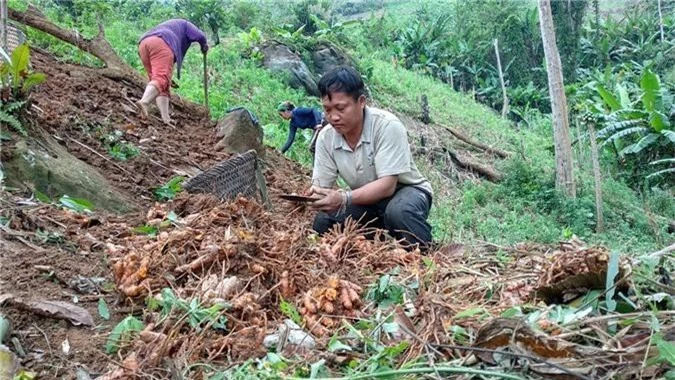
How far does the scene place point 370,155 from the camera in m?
3.37

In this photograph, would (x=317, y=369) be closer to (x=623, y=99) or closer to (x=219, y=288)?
(x=219, y=288)

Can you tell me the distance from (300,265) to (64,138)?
2.58m

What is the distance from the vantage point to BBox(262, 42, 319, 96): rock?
44.9ft

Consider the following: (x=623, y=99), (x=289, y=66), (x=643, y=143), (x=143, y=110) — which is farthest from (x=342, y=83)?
(x=623, y=99)

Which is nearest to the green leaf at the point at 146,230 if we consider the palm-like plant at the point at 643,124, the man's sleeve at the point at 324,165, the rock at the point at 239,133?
the man's sleeve at the point at 324,165

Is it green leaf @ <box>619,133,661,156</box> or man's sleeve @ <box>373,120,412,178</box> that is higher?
man's sleeve @ <box>373,120,412,178</box>

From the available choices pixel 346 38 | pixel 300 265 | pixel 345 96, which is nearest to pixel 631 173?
pixel 346 38

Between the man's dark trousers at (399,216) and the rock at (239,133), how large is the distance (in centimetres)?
295

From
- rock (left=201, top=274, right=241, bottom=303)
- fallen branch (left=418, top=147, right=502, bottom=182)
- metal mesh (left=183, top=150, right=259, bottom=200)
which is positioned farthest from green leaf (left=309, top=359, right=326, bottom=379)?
fallen branch (left=418, top=147, right=502, bottom=182)

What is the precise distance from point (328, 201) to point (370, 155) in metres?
0.36

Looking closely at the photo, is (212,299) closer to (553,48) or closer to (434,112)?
(553,48)

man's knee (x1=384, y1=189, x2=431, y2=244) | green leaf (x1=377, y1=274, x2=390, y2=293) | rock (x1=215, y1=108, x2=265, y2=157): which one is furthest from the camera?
rock (x1=215, y1=108, x2=265, y2=157)

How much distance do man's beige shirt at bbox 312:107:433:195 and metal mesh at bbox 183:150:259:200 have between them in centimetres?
60

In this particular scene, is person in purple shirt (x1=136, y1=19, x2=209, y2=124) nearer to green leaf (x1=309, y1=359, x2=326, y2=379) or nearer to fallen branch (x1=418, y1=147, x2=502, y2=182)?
green leaf (x1=309, y1=359, x2=326, y2=379)
